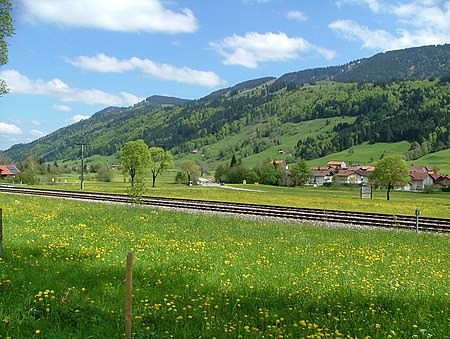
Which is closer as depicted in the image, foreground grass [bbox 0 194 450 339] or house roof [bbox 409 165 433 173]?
foreground grass [bbox 0 194 450 339]

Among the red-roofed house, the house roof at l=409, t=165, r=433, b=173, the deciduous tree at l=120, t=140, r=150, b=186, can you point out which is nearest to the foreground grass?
the deciduous tree at l=120, t=140, r=150, b=186

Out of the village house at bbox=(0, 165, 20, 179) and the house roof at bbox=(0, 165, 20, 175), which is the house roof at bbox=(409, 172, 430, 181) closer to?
the village house at bbox=(0, 165, 20, 179)

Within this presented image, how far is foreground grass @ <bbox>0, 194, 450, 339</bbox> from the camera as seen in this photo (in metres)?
6.64

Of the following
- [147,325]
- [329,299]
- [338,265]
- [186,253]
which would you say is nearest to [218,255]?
[186,253]

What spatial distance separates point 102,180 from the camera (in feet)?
482

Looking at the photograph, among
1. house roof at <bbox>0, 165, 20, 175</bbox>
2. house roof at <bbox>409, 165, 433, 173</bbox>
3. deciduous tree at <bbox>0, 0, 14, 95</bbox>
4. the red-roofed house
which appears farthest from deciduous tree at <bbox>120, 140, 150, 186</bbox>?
house roof at <bbox>409, 165, 433, 173</bbox>

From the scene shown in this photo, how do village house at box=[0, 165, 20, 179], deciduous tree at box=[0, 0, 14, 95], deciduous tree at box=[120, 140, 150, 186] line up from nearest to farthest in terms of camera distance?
deciduous tree at box=[0, 0, 14, 95], deciduous tree at box=[120, 140, 150, 186], village house at box=[0, 165, 20, 179]

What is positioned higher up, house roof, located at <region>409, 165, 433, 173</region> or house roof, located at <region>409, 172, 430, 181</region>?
house roof, located at <region>409, 165, 433, 173</region>

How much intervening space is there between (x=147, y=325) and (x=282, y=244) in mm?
10468

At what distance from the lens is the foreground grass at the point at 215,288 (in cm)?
664

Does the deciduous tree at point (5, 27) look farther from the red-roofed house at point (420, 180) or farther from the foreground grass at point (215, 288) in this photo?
the red-roofed house at point (420, 180)

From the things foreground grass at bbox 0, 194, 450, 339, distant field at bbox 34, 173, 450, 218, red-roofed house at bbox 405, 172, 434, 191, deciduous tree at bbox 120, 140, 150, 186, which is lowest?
distant field at bbox 34, 173, 450, 218

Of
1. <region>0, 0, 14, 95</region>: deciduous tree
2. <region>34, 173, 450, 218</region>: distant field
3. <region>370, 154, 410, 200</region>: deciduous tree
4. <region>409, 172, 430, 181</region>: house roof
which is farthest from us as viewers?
<region>409, 172, 430, 181</region>: house roof

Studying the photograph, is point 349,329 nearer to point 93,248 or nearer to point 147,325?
point 147,325
